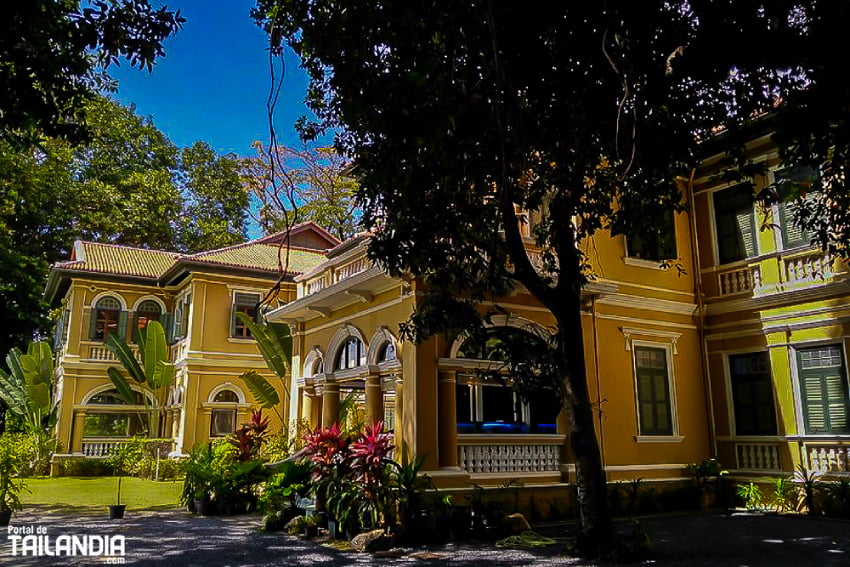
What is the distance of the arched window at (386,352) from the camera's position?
11.3m

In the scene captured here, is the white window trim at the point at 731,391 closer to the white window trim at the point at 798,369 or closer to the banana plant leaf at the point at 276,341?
Result: the white window trim at the point at 798,369

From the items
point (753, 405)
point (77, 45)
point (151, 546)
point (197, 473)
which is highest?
point (77, 45)

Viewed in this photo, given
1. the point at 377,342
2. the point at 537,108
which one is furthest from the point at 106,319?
the point at 537,108

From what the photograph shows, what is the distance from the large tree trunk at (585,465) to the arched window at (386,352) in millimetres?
3673

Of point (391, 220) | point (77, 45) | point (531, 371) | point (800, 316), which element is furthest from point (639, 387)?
point (77, 45)

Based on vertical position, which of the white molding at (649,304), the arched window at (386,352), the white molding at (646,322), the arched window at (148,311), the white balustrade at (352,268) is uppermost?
the arched window at (148,311)

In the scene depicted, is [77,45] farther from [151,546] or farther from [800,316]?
[800,316]

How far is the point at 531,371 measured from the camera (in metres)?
8.65

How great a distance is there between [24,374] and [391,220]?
17.0 m

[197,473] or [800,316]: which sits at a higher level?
[800,316]

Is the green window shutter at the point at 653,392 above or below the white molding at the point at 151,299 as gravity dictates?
below

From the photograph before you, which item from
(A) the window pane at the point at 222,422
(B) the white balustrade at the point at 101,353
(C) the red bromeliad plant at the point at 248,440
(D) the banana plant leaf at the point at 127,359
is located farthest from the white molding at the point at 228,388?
(C) the red bromeliad plant at the point at 248,440

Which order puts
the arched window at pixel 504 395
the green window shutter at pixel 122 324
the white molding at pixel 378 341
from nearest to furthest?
1. the arched window at pixel 504 395
2. the white molding at pixel 378 341
3. the green window shutter at pixel 122 324

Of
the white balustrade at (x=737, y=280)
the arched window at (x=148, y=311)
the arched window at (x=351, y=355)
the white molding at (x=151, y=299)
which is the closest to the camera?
the arched window at (x=351, y=355)
